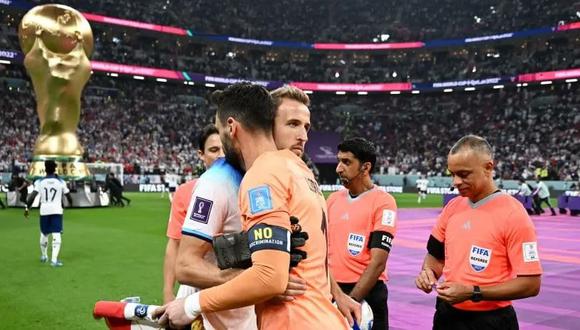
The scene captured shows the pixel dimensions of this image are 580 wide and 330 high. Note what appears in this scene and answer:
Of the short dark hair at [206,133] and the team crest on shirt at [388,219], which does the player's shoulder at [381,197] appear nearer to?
the team crest on shirt at [388,219]

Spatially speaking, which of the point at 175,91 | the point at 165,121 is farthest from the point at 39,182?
the point at 175,91

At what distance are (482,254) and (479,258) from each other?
0.11ft

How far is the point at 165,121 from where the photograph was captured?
53281mm

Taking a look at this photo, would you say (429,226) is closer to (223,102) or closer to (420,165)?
(223,102)

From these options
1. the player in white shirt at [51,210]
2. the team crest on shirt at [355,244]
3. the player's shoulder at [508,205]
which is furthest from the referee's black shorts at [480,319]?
the player in white shirt at [51,210]

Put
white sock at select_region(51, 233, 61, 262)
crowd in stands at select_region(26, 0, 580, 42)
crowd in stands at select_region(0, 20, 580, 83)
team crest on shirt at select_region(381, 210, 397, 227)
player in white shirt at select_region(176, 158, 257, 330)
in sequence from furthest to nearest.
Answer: crowd in stands at select_region(26, 0, 580, 42) → crowd in stands at select_region(0, 20, 580, 83) → white sock at select_region(51, 233, 61, 262) → team crest on shirt at select_region(381, 210, 397, 227) → player in white shirt at select_region(176, 158, 257, 330)

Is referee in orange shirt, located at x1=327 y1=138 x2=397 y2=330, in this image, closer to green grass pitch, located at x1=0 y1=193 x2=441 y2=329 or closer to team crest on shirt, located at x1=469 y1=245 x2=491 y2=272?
team crest on shirt, located at x1=469 y1=245 x2=491 y2=272

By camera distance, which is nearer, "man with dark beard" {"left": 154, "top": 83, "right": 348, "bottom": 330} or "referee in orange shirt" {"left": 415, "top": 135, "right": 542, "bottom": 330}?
"man with dark beard" {"left": 154, "top": 83, "right": 348, "bottom": 330}

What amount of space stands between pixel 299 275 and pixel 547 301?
7370 mm

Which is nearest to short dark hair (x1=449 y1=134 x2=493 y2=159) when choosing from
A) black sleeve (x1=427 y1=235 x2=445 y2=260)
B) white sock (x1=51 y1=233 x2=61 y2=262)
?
black sleeve (x1=427 y1=235 x2=445 y2=260)

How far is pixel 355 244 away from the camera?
4566mm

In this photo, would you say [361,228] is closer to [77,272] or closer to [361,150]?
[361,150]

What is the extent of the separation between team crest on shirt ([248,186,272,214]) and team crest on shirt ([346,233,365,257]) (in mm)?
2487

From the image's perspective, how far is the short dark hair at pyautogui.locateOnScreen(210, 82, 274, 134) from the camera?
2455mm
